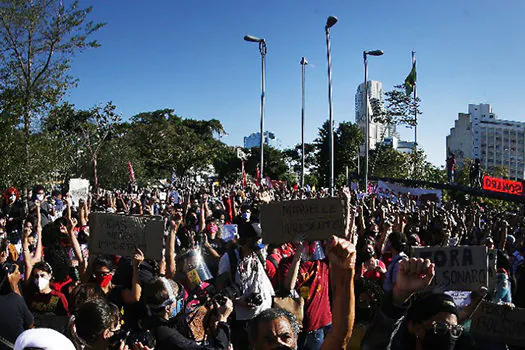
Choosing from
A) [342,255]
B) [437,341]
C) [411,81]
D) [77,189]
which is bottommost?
[437,341]

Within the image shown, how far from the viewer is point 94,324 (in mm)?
3080

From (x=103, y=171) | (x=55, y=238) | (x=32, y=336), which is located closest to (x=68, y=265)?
(x=55, y=238)

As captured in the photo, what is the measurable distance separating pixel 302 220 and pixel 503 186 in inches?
590

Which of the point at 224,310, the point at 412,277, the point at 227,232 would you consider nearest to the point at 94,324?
the point at 224,310

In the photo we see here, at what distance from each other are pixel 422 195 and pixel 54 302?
595 inches

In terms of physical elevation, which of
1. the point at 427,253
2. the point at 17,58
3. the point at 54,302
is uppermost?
the point at 17,58

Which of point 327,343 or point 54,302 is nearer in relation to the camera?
point 327,343

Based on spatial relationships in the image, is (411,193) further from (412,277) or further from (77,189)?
(412,277)

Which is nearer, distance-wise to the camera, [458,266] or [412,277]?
[412,277]

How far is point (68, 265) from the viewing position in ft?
19.5

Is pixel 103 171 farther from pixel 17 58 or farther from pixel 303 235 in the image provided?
pixel 303 235

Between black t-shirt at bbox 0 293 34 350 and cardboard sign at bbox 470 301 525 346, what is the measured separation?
3.41 meters

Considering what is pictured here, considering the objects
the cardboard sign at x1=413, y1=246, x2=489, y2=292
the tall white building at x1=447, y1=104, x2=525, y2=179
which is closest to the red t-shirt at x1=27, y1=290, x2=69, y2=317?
the cardboard sign at x1=413, y1=246, x2=489, y2=292

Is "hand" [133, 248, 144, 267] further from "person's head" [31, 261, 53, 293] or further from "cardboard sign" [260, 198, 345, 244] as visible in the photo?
"cardboard sign" [260, 198, 345, 244]
